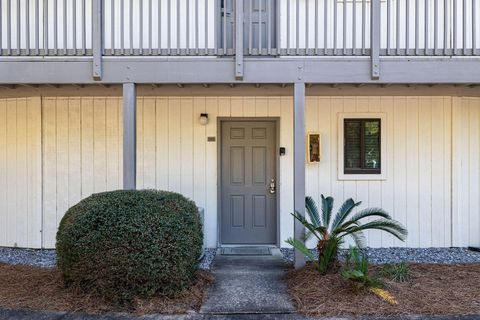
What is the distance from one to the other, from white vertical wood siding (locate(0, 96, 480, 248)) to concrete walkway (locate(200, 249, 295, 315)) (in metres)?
0.88

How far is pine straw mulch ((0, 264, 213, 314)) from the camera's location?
12.7 feet

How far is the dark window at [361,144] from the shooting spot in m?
6.23

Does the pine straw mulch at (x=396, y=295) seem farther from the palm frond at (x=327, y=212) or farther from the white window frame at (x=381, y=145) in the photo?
the white window frame at (x=381, y=145)

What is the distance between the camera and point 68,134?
623 centimetres

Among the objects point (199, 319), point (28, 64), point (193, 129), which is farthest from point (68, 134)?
point (199, 319)

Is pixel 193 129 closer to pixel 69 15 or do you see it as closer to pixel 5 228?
pixel 69 15

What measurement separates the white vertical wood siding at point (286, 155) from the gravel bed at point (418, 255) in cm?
19

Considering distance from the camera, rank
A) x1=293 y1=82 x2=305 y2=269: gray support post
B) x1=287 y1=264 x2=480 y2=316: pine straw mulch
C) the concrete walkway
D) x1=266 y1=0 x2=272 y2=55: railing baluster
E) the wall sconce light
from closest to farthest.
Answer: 1. x1=287 y1=264 x2=480 y2=316: pine straw mulch
2. the concrete walkway
3. x1=293 y1=82 x2=305 y2=269: gray support post
4. x1=266 y1=0 x2=272 y2=55: railing baluster
5. the wall sconce light

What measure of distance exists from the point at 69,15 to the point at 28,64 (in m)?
1.30

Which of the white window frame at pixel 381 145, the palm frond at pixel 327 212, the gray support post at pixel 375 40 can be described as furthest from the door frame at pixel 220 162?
the gray support post at pixel 375 40

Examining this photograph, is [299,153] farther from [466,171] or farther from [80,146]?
[80,146]

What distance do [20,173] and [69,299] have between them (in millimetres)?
3182

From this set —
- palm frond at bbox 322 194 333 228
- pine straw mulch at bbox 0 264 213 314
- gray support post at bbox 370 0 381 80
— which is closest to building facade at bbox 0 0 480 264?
gray support post at bbox 370 0 381 80

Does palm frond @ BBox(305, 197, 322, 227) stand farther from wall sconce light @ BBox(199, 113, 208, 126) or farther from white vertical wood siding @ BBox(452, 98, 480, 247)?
white vertical wood siding @ BBox(452, 98, 480, 247)
